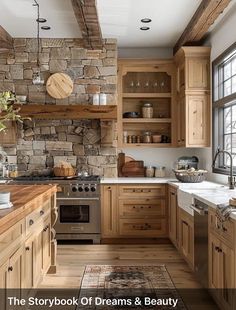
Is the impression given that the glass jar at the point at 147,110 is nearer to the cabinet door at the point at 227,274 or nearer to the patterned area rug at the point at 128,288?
the patterned area rug at the point at 128,288

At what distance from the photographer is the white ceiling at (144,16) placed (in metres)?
4.49

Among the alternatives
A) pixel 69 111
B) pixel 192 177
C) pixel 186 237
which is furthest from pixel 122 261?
pixel 69 111

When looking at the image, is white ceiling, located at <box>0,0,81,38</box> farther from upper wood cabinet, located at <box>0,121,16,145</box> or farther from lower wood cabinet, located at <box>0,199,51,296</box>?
lower wood cabinet, located at <box>0,199,51,296</box>

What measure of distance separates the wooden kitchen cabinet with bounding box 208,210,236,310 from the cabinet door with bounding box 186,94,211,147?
8.19 ft

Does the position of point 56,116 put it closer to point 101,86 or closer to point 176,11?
point 101,86

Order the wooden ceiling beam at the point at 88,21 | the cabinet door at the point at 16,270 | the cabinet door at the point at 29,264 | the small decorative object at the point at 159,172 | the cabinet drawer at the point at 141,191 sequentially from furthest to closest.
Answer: the small decorative object at the point at 159,172, the cabinet drawer at the point at 141,191, the wooden ceiling beam at the point at 88,21, the cabinet door at the point at 29,264, the cabinet door at the point at 16,270

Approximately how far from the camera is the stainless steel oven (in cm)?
545

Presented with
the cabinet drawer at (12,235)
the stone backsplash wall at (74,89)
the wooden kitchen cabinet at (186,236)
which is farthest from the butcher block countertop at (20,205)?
the stone backsplash wall at (74,89)

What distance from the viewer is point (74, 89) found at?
5.96 m

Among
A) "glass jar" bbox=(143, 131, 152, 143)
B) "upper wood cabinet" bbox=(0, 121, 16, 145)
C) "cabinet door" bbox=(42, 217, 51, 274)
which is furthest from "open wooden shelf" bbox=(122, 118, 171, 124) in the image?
"cabinet door" bbox=(42, 217, 51, 274)

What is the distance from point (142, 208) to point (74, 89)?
208cm

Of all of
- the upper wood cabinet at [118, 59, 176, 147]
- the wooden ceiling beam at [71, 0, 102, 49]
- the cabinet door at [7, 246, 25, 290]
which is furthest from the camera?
the upper wood cabinet at [118, 59, 176, 147]

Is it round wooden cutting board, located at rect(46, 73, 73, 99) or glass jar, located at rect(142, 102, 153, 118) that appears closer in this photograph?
round wooden cutting board, located at rect(46, 73, 73, 99)

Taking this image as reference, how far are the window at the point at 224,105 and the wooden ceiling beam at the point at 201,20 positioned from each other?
0.42m
